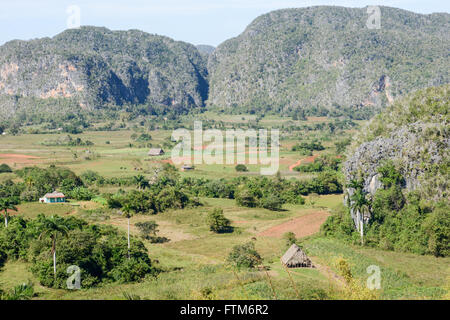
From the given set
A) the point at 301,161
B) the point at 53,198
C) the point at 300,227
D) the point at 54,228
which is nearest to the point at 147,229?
the point at 54,228

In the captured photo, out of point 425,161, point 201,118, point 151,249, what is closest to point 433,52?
point 201,118

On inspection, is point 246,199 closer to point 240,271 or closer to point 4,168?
point 240,271

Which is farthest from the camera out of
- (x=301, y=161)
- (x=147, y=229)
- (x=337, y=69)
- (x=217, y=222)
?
(x=337, y=69)

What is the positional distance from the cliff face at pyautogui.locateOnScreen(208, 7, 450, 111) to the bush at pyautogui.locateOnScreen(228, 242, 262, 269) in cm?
13308

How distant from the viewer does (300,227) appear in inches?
1508

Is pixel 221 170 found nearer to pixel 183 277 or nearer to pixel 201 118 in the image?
pixel 183 277

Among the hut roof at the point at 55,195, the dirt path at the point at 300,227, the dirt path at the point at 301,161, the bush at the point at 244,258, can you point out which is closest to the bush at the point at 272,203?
the dirt path at the point at 300,227

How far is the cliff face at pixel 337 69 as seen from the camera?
155 m

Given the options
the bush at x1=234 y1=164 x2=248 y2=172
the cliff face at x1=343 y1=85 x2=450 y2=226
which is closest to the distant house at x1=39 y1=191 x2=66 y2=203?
the bush at x1=234 y1=164 x2=248 y2=172

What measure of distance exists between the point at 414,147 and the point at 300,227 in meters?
10.9

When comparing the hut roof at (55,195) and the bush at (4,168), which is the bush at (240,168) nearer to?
the hut roof at (55,195)

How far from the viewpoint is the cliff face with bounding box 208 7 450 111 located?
154800mm

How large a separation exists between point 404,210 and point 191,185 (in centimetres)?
2753

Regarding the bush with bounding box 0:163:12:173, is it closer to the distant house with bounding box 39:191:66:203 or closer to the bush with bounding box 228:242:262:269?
the distant house with bounding box 39:191:66:203
